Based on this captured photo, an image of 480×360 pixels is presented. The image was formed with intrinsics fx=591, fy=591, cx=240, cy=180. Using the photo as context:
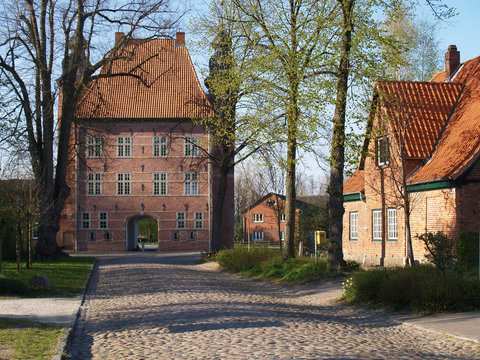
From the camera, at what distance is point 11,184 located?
2966 cm

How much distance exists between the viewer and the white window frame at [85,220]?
51594 millimetres

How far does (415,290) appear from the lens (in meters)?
11.6

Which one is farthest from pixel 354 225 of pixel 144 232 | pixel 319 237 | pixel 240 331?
pixel 144 232

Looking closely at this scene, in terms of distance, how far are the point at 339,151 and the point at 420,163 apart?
5.96 m

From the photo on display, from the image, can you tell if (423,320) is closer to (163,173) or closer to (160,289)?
(160,289)

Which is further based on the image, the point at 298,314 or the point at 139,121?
the point at 139,121

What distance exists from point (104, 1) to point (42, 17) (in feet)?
11.6

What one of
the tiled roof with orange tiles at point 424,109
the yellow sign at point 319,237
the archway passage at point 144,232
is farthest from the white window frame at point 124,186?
the yellow sign at point 319,237

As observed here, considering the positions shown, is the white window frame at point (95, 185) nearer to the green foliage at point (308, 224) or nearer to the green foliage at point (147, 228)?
the green foliage at point (147, 228)

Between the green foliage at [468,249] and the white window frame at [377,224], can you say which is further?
the white window frame at [377,224]

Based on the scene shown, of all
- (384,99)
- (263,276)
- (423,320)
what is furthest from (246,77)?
(423,320)

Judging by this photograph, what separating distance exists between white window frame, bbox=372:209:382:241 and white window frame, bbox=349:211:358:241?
2.56 metres

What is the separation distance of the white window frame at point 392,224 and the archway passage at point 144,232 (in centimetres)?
3478

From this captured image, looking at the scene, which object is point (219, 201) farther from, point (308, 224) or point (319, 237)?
point (319, 237)
